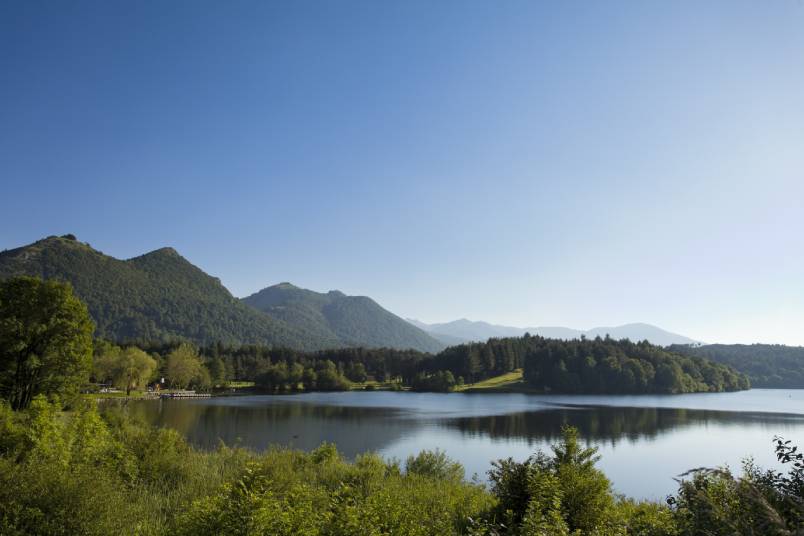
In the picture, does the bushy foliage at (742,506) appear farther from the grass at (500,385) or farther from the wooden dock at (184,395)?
the grass at (500,385)

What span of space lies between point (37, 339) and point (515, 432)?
44.4 metres

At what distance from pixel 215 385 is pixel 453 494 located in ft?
405

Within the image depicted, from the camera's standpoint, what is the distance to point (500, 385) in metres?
137

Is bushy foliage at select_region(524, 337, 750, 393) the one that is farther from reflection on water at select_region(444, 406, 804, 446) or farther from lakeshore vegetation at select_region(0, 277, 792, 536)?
lakeshore vegetation at select_region(0, 277, 792, 536)

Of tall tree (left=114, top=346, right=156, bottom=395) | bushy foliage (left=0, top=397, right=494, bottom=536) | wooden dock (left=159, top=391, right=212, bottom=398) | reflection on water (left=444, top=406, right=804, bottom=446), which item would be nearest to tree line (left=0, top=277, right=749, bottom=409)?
tall tree (left=114, top=346, right=156, bottom=395)

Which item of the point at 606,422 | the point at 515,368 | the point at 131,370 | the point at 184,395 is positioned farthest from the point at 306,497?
the point at 515,368

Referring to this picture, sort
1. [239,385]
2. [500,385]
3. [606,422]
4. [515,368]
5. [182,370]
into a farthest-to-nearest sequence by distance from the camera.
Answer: [515,368] < [239,385] < [500,385] < [182,370] < [606,422]

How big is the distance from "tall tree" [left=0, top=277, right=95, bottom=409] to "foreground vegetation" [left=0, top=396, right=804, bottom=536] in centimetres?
2051

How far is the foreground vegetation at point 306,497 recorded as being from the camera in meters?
7.06

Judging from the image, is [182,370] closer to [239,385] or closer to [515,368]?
[239,385]

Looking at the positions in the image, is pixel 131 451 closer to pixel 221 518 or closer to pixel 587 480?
pixel 221 518

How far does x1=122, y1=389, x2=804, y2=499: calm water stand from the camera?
38.5 meters

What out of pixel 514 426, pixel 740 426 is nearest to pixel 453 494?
pixel 514 426

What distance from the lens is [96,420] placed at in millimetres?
19078
